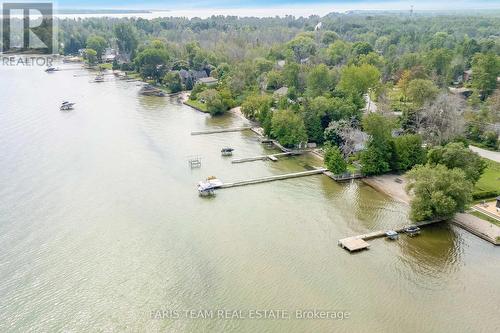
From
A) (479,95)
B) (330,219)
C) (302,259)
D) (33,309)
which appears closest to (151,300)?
(33,309)

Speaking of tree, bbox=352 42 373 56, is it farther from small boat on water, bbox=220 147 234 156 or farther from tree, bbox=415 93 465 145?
small boat on water, bbox=220 147 234 156

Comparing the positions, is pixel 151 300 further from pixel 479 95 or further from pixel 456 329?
pixel 479 95

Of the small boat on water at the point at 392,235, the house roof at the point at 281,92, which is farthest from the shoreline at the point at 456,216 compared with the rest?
the house roof at the point at 281,92

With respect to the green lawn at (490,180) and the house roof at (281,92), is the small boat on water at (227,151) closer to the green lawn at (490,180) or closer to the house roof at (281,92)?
the house roof at (281,92)
